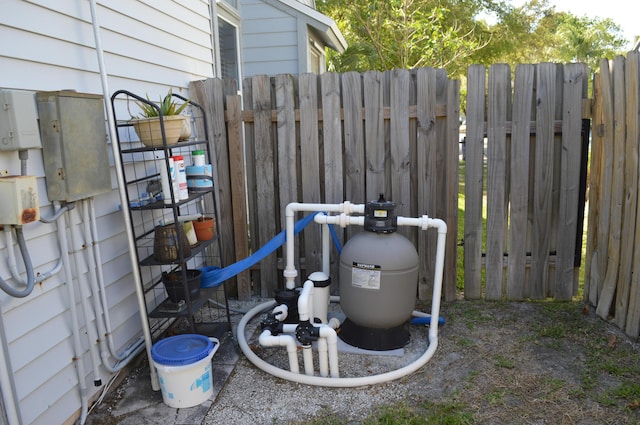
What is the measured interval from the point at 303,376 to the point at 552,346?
65.1 inches

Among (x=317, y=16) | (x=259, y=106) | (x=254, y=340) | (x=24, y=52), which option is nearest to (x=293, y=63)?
(x=317, y=16)

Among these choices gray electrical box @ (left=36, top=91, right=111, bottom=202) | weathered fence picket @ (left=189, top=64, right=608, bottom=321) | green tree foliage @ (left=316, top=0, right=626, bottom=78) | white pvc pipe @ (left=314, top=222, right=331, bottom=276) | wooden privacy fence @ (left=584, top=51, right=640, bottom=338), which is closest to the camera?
gray electrical box @ (left=36, top=91, right=111, bottom=202)

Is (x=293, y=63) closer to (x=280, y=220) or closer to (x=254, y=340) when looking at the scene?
(x=280, y=220)

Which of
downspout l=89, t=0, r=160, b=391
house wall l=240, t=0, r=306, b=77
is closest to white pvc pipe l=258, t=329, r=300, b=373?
downspout l=89, t=0, r=160, b=391

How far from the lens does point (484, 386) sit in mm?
2844

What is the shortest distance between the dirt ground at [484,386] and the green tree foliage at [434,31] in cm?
910

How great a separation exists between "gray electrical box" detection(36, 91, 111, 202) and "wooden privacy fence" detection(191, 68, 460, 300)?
1482mm

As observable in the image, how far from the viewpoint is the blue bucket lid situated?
2.63 meters

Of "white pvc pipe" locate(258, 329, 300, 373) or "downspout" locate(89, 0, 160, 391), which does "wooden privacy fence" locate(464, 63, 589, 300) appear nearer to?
"white pvc pipe" locate(258, 329, 300, 373)

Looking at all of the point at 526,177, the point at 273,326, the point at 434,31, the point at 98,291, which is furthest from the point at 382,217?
the point at 434,31

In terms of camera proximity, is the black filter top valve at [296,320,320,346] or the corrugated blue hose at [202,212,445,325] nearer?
the black filter top valve at [296,320,320,346]

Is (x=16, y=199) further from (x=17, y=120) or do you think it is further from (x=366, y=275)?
(x=366, y=275)

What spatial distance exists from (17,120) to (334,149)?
2324 mm

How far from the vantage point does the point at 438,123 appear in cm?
388
